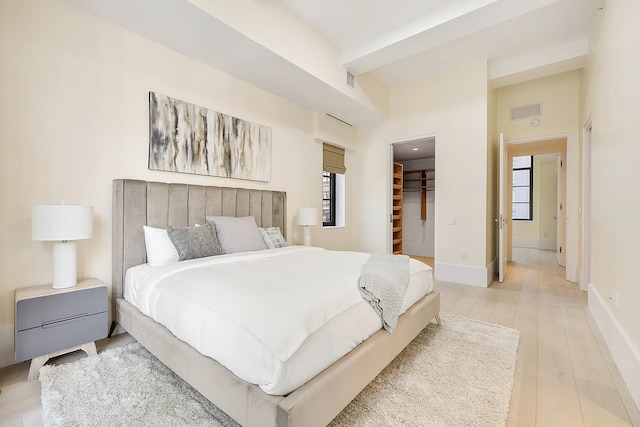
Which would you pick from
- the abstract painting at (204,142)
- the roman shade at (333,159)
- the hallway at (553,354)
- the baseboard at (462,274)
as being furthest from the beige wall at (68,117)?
the baseboard at (462,274)

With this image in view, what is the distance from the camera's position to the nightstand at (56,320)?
1.67m

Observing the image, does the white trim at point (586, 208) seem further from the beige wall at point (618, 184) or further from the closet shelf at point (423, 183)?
the closet shelf at point (423, 183)

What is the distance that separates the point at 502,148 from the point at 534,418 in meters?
3.62

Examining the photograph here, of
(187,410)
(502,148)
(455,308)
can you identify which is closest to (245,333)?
(187,410)

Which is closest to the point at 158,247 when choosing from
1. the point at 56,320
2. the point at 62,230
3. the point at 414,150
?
the point at 62,230

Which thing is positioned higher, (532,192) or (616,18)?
(616,18)

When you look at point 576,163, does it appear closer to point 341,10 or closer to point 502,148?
point 502,148

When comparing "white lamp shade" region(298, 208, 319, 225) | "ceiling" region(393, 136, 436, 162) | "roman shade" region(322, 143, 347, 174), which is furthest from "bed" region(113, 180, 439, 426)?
"ceiling" region(393, 136, 436, 162)

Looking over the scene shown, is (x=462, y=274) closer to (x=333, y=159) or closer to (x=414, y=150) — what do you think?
(x=333, y=159)

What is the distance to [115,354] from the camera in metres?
1.97

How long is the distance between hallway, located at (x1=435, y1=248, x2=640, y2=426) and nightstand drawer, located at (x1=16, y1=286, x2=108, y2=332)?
2576 millimetres

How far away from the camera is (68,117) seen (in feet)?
7.04

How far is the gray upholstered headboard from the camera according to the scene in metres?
2.30

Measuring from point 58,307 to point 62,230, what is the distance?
0.49 m
